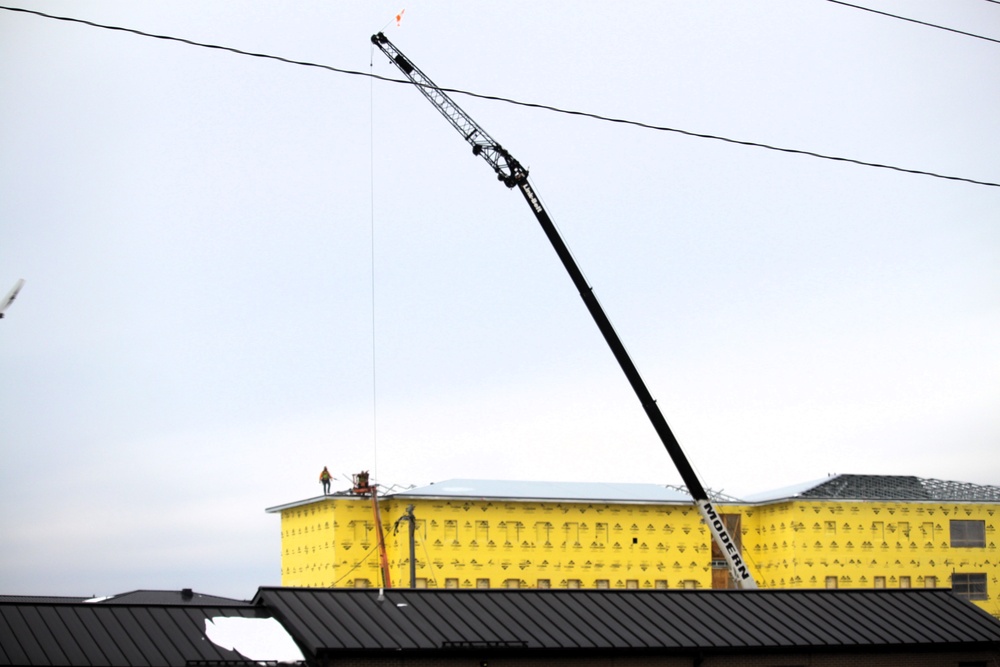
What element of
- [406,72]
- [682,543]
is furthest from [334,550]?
[406,72]

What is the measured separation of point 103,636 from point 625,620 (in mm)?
13966

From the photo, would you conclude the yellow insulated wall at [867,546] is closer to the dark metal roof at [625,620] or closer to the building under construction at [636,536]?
the building under construction at [636,536]

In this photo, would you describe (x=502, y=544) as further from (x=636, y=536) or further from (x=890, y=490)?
(x=890, y=490)

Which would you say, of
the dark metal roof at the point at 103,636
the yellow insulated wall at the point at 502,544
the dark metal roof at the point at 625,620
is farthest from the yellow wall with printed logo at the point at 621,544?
the dark metal roof at the point at 103,636

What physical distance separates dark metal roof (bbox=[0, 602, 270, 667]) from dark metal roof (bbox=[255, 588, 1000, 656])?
242cm

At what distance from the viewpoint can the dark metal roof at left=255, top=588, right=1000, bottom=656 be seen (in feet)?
107

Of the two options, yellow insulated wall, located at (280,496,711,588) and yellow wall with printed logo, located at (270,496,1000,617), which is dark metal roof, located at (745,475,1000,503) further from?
yellow insulated wall, located at (280,496,711,588)

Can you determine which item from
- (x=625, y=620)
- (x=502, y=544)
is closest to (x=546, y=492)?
(x=502, y=544)

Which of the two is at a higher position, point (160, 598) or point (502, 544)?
point (502, 544)

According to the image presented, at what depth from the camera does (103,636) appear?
30.3 metres

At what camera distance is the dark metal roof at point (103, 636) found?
2914 centimetres

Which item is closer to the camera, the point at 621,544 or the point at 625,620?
the point at 625,620

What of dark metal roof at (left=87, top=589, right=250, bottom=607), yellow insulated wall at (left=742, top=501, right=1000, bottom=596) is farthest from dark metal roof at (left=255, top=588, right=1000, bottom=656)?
yellow insulated wall at (left=742, top=501, right=1000, bottom=596)

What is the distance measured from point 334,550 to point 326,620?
101ft
